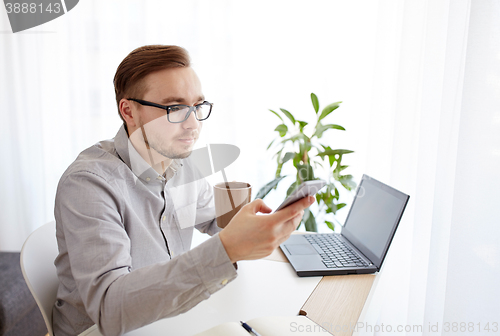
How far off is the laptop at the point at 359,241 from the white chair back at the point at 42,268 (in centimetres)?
63

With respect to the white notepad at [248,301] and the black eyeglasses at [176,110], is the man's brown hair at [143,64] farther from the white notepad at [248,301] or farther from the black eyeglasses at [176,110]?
the white notepad at [248,301]

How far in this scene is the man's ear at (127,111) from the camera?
0.89 metres

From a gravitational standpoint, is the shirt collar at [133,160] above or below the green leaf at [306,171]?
above

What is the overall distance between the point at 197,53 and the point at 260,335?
165 cm

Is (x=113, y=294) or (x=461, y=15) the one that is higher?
(x=461, y=15)

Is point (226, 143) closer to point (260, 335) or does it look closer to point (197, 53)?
point (197, 53)

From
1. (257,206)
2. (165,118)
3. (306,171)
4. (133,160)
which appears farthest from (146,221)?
(306,171)

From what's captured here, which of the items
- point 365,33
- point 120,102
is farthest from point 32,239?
point 365,33

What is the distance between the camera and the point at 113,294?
0.58 m

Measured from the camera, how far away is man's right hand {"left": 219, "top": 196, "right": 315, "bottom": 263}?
0.56 meters

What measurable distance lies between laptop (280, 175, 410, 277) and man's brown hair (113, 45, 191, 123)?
0.63 metres

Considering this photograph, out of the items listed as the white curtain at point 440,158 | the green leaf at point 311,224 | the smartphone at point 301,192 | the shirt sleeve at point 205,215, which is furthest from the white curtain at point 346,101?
the shirt sleeve at point 205,215

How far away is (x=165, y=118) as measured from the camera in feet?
2.81

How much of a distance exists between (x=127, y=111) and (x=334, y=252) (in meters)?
0.73
